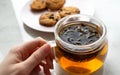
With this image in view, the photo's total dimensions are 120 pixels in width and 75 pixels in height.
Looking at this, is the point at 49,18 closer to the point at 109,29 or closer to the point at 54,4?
the point at 54,4

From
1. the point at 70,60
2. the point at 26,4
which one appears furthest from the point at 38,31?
the point at 70,60

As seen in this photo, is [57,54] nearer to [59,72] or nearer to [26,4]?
[59,72]

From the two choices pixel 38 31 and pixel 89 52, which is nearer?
pixel 89 52

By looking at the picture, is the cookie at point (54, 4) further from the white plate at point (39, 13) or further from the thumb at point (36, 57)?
the thumb at point (36, 57)

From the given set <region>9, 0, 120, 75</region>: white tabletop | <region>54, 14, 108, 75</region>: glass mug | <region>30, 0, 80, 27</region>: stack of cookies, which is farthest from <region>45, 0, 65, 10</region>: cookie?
<region>54, 14, 108, 75</region>: glass mug

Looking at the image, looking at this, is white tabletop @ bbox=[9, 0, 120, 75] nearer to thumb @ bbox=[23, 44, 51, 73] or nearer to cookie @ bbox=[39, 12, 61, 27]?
cookie @ bbox=[39, 12, 61, 27]

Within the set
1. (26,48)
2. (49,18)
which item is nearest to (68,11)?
(49,18)
